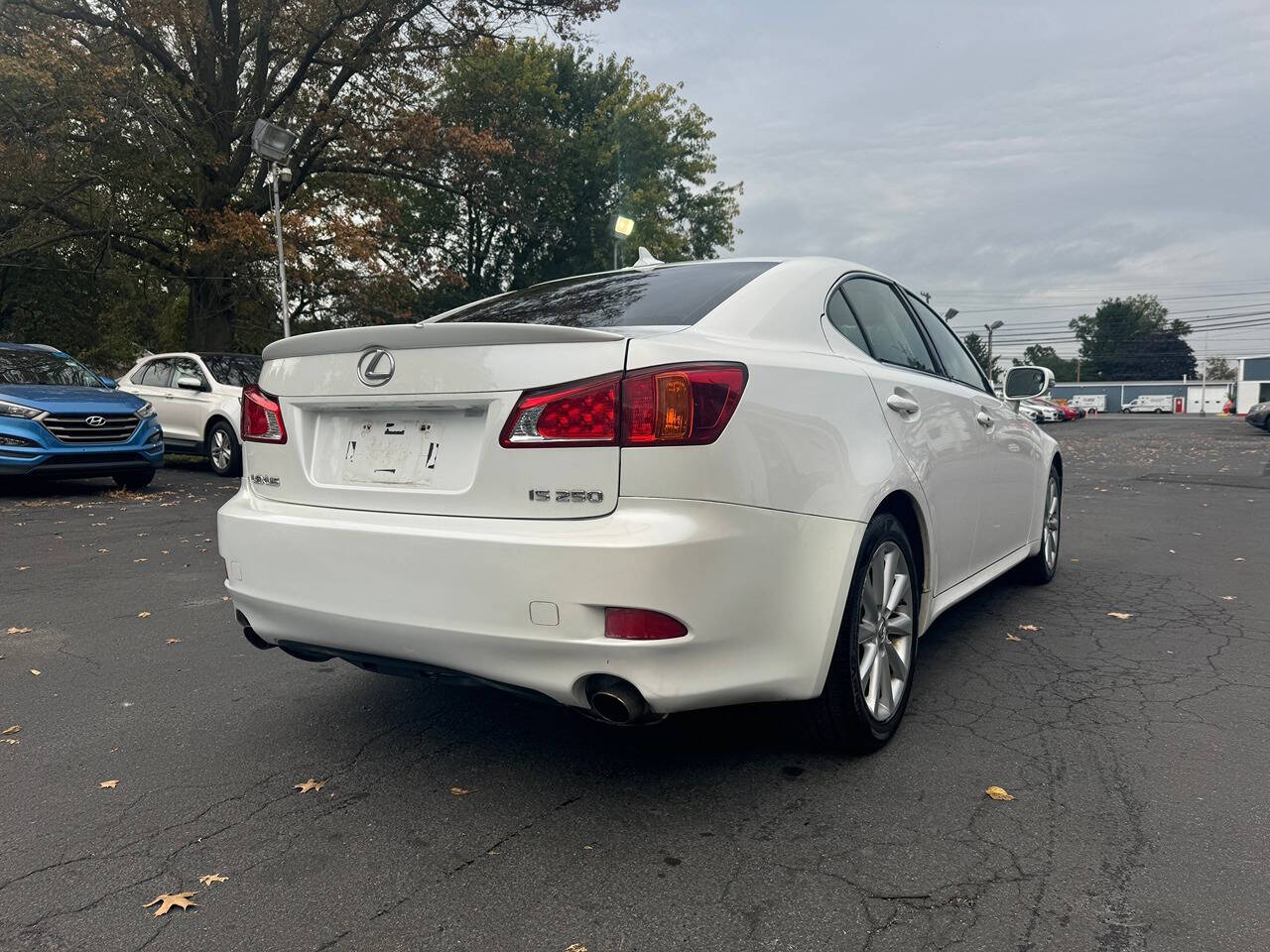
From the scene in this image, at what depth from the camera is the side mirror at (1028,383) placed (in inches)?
215

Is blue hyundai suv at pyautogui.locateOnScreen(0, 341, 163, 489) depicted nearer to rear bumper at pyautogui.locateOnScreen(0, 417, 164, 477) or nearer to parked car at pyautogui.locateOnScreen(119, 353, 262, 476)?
rear bumper at pyautogui.locateOnScreen(0, 417, 164, 477)

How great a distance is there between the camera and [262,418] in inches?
125

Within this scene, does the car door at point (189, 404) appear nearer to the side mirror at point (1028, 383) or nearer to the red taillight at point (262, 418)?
the red taillight at point (262, 418)

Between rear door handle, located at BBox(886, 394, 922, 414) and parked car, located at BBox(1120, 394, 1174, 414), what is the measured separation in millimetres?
102757

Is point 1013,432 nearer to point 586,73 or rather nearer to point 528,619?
point 528,619

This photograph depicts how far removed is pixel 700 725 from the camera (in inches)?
133

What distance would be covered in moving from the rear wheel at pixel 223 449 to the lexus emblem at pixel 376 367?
413 inches

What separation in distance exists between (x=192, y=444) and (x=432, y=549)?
1194 centimetres

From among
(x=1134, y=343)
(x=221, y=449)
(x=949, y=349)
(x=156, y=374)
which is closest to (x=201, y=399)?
(x=221, y=449)

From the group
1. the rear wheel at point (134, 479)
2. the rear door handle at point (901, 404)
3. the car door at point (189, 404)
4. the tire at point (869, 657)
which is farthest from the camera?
the car door at point (189, 404)

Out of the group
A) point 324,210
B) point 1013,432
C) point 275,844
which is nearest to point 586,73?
point 324,210

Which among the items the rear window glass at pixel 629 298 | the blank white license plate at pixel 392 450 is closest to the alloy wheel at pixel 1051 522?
the rear window glass at pixel 629 298

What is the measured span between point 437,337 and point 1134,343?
135m

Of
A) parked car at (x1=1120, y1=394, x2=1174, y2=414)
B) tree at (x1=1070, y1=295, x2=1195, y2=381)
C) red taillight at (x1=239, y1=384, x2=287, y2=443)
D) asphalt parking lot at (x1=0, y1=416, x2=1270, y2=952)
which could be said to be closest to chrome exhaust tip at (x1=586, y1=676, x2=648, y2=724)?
asphalt parking lot at (x1=0, y1=416, x2=1270, y2=952)
